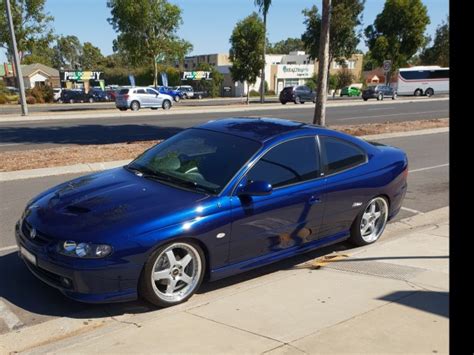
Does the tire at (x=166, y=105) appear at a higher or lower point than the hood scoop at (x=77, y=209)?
higher

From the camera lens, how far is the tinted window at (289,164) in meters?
4.80

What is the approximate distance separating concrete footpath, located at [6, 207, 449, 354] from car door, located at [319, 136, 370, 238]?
46 centimetres

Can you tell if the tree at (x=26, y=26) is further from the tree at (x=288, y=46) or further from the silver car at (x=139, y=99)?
the tree at (x=288, y=46)

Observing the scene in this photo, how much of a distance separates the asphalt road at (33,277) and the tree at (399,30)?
5183 cm

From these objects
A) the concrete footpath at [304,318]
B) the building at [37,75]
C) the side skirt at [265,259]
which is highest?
the building at [37,75]

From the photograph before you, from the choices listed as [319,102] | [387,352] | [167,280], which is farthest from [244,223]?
[319,102]

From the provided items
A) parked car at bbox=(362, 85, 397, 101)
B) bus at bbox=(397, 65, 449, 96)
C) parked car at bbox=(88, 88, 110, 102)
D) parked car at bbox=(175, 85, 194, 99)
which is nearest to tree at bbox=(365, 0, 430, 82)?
bus at bbox=(397, 65, 449, 96)

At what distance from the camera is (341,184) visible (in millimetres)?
5371

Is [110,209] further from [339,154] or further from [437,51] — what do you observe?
[437,51]

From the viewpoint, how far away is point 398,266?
5020 mm

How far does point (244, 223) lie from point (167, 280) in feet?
2.82

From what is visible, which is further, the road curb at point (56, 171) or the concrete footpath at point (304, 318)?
the road curb at point (56, 171)

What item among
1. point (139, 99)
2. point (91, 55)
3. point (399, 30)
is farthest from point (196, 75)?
point (91, 55)

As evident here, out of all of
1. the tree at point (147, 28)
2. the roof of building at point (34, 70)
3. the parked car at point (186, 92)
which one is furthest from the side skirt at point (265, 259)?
the roof of building at point (34, 70)
